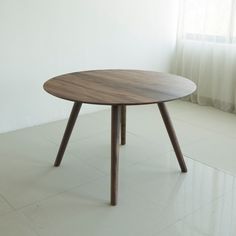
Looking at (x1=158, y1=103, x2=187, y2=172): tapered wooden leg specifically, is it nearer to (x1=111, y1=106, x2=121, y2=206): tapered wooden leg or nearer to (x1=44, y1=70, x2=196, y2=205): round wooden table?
(x1=44, y1=70, x2=196, y2=205): round wooden table

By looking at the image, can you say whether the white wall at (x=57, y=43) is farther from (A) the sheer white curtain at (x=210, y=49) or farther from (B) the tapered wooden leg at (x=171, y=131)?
(B) the tapered wooden leg at (x=171, y=131)

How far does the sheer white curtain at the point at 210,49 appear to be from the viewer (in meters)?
3.16

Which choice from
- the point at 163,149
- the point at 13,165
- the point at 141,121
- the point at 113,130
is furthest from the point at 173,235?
the point at 141,121

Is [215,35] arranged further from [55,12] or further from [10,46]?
[10,46]

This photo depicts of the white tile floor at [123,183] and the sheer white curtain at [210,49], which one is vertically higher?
the sheer white curtain at [210,49]

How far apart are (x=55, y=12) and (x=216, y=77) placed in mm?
1658

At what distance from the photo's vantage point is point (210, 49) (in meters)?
3.33

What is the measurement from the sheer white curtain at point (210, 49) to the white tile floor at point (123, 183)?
1.81 feet

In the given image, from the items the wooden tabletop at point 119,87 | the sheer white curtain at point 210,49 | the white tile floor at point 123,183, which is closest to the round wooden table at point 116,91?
the wooden tabletop at point 119,87

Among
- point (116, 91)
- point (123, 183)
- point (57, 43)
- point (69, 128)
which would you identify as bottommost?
point (123, 183)

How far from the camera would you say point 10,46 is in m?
2.54

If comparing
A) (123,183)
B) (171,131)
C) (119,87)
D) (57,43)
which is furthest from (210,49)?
(123,183)

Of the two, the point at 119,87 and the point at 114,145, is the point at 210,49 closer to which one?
the point at 119,87

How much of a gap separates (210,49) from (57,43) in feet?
4.92
